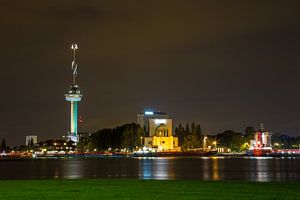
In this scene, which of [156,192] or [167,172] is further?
[167,172]

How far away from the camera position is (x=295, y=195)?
2700 centimetres

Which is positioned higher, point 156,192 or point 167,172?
point 156,192

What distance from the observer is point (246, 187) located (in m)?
31.9

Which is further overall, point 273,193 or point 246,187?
point 246,187

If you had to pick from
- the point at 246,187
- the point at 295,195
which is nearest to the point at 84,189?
the point at 246,187

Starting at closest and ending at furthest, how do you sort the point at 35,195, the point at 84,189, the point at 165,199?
the point at 165,199 → the point at 35,195 → the point at 84,189

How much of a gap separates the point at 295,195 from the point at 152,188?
26.4ft

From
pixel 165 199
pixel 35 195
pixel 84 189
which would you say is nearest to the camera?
pixel 165 199

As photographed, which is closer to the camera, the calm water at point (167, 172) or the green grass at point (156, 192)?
the green grass at point (156, 192)

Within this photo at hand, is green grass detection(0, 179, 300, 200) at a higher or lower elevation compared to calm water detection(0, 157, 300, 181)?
higher

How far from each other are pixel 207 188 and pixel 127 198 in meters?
6.33

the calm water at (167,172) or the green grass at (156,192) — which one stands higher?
the green grass at (156,192)

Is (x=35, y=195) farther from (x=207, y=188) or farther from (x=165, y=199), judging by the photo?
(x=207, y=188)

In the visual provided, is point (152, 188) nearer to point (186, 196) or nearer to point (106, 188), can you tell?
point (106, 188)
